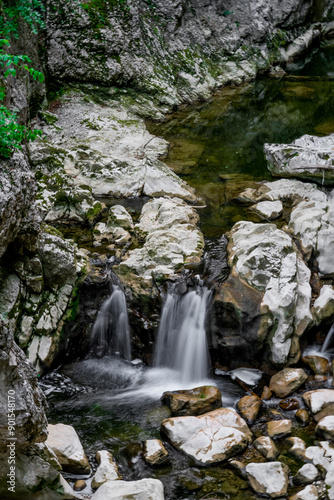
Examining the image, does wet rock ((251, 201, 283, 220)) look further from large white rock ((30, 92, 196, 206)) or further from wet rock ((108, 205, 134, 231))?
wet rock ((108, 205, 134, 231))

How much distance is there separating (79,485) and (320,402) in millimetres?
3025

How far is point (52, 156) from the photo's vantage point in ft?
33.1

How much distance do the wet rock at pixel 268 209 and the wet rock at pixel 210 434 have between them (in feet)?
14.5

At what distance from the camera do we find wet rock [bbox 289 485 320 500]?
4.61m

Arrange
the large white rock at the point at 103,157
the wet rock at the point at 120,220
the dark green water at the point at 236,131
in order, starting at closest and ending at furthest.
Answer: the wet rock at the point at 120,220
the large white rock at the point at 103,157
the dark green water at the point at 236,131

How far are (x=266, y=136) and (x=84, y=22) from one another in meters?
6.65

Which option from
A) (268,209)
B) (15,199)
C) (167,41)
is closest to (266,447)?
(15,199)

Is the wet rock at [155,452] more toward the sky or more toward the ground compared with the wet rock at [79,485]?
more toward the sky

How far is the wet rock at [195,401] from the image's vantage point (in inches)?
232

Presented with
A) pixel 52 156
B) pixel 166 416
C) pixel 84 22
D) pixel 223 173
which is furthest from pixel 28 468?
pixel 84 22

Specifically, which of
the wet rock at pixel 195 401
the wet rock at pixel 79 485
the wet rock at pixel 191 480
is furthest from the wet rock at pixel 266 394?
the wet rock at pixel 79 485

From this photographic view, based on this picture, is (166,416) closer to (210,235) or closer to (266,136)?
(210,235)

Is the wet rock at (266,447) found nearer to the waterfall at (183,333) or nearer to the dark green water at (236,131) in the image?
the waterfall at (183,333)

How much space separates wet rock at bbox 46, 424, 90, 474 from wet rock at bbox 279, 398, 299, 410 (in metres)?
2.55
